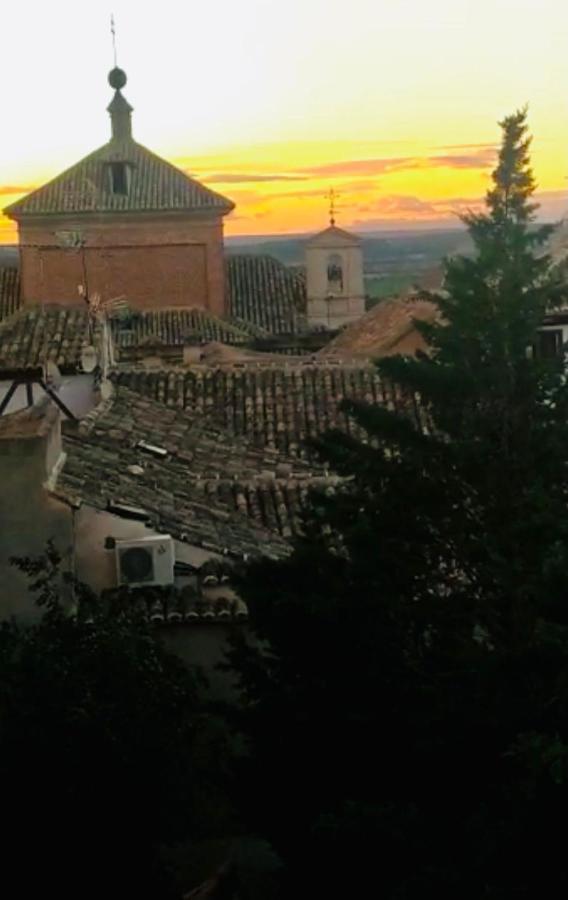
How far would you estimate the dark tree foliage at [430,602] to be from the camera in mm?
8062

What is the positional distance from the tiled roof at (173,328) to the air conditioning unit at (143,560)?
28190 millimetres

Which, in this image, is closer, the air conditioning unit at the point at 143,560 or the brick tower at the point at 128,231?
the air conditioning unit at the point at 143,560

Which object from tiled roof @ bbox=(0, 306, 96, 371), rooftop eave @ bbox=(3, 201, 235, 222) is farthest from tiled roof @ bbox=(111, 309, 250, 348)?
tiled roof @ bbox=(0, 306, 96, 371)

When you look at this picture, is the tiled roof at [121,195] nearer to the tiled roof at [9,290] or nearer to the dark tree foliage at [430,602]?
the tiled roof at [9,290]

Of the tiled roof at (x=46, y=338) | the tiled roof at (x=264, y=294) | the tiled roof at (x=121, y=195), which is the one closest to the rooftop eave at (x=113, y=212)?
the tiled roof at (x=121, y=195)

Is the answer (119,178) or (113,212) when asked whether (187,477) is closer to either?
(113,212)

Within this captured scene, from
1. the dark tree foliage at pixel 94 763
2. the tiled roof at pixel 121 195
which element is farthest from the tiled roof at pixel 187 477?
the tiled roof at pixel 121 195

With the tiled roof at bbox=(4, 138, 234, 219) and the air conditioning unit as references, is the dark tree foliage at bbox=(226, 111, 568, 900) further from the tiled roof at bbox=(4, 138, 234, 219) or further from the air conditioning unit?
the tiled roof at bbox=(4, 138, 234, 219)

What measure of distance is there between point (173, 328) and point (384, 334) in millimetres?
15519

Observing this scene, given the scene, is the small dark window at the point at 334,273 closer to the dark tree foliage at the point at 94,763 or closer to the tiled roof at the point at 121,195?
the tiled roof at the point at 121,195

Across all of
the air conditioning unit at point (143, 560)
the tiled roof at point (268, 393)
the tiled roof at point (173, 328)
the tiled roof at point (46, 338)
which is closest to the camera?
the air conditioning unit at point (143, 560)

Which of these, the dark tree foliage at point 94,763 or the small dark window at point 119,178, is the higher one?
the small dark window at point 119,178

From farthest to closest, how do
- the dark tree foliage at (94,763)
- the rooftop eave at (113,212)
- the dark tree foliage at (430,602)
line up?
the rooftop eave at (113,212) < the dark tree foliage at (94,763) < the dark tree foliage at (430,602)

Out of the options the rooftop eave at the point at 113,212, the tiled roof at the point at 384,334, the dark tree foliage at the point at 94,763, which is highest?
the rooftop eave at the point at 113,212
